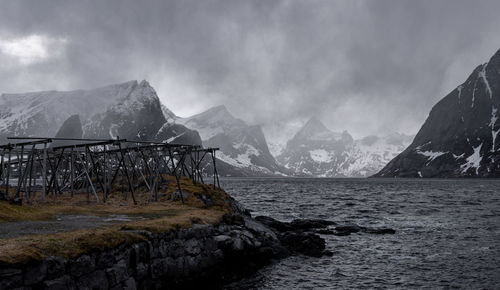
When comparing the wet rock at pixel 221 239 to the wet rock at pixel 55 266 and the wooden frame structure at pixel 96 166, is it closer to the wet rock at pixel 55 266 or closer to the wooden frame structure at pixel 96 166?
the wet rock at pixel 55 266

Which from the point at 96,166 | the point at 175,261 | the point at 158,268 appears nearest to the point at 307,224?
the point at 175,261

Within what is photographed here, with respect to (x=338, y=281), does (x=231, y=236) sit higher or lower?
higher

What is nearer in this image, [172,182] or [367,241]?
[367,241]

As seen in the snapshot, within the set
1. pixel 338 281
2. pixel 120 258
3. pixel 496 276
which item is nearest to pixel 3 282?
pixel 120 258

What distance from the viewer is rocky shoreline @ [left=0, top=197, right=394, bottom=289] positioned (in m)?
13.4

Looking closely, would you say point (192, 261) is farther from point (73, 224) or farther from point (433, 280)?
point (433, 280)

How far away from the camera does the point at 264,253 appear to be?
87.6 feet

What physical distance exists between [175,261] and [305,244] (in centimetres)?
1395

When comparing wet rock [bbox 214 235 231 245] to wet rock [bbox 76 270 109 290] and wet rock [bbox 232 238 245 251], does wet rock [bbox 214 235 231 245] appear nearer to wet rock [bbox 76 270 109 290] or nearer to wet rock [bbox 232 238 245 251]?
wet rock [bbox 232 238 245 251]

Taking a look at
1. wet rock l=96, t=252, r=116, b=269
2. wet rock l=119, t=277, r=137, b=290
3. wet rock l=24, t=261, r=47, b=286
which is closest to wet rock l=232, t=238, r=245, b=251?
wet rock l=119, t=277, r=137, b=290

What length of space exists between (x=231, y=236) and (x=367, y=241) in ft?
52.8

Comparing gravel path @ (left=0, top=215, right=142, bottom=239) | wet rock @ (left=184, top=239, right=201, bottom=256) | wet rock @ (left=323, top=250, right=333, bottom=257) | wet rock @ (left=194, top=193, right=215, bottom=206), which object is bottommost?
wet rock @ (left=323, top=250, right=333, bottom=257)

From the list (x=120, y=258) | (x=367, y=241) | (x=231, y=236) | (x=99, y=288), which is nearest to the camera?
(x=99, y=288)

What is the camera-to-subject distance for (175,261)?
65.7ft
